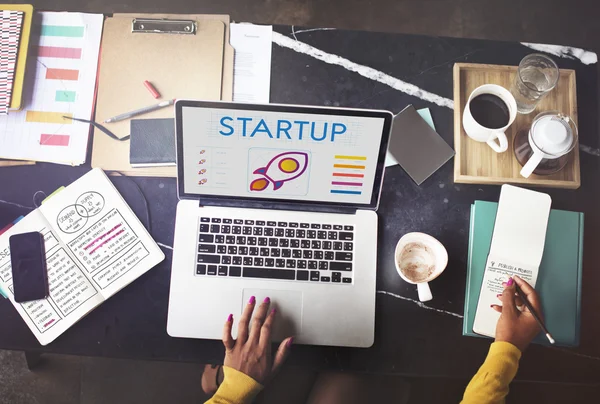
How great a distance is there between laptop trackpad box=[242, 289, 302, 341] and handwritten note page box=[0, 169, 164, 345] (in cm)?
21

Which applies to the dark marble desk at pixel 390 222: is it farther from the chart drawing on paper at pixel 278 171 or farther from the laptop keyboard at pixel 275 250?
the chart drawing on paper at pixel 278 171

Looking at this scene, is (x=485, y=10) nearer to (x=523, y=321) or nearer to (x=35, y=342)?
(x=523, y=321)

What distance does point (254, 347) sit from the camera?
890 mm

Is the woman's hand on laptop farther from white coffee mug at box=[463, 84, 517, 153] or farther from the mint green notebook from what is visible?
white coffee mug at box=[463, 84, 517, 153]

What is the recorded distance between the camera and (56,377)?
1.50m

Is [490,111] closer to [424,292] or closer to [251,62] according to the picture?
[424,292]

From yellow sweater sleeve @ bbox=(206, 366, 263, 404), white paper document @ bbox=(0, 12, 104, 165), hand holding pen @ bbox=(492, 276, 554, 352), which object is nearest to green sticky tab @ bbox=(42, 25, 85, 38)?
white paper document @ bbox=(0, 12, 104, 165)

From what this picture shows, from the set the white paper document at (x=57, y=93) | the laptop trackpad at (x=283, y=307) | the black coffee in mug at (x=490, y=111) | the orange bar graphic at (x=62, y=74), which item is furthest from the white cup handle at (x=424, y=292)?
the orange bar graphic at (x=62, y=74)

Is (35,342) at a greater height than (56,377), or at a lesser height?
greater

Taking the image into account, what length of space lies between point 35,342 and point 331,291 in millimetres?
581

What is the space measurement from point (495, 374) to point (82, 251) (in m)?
0.83

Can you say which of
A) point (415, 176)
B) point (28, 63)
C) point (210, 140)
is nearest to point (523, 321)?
point (415, 176)

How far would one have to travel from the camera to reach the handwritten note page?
91 cm

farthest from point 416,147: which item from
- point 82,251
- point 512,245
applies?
point 82,251
